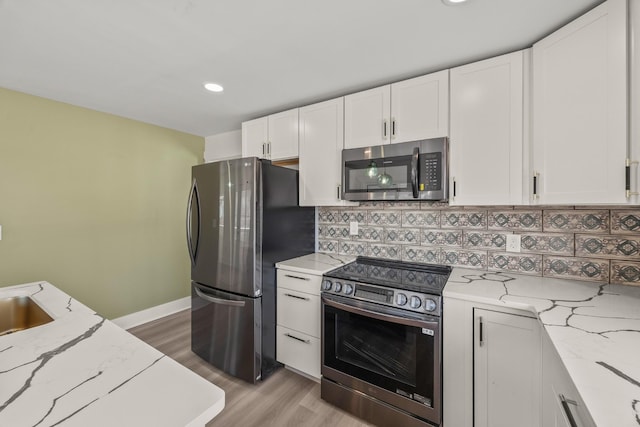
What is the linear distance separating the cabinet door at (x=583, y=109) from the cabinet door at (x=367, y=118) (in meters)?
0.89

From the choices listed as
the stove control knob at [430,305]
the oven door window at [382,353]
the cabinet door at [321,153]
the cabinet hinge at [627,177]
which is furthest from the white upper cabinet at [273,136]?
the cabinet hinge at [627,177]

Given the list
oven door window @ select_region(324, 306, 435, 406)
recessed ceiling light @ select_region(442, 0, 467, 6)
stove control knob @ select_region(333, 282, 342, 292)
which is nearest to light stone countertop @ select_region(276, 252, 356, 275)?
stove control knob @ select_region(333, 282, 342, 292)

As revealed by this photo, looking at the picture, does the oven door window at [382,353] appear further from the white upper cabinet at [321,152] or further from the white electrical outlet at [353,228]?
the white upper cabinet at [321,152]

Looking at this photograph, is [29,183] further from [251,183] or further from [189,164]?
[251,183]

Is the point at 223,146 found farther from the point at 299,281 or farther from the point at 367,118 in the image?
the point at 299,281

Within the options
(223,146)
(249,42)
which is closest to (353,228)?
(249,42)

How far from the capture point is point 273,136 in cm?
263

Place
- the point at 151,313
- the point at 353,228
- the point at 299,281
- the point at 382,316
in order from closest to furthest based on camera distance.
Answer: the point at 382,316
the point at 299,281
the point at 353,228
the point at 151,313

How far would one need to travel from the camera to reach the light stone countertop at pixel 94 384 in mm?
604

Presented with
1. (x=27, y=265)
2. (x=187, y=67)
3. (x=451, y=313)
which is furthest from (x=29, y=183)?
(x=451, y=313)

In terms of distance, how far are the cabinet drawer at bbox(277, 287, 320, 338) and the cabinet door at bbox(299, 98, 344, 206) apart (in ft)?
2.61

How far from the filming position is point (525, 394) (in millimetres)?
1312

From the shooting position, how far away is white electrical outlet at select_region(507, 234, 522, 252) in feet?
6.02

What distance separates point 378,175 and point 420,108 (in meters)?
0.54
